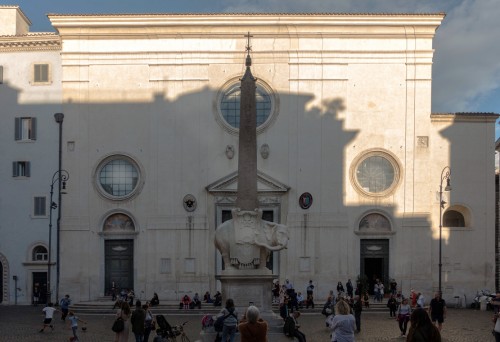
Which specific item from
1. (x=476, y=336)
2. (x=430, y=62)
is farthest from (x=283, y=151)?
(x=476, y=336)

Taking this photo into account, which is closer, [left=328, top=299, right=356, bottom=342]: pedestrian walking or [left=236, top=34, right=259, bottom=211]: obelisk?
[left=328, top=299, right=356, bottom=342]: pedestrian walking

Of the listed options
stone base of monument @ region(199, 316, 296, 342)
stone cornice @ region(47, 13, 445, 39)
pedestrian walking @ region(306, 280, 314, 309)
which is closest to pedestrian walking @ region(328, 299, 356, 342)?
stone base of monument @ region(199, 316, 296, 342)

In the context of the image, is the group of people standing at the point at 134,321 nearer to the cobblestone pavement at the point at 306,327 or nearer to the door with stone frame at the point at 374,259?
the cobblestone pavement at the point at 306,327

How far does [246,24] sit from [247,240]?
23.0m

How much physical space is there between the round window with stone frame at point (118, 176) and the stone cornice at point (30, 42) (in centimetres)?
668

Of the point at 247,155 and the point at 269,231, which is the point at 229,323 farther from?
the point at 247,155

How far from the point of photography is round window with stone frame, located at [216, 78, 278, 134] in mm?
45406

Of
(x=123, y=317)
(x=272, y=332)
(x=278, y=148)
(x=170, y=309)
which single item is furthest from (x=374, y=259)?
(x=123, y=317)

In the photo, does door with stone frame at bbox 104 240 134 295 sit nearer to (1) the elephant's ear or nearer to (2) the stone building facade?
(2) the stone building facade

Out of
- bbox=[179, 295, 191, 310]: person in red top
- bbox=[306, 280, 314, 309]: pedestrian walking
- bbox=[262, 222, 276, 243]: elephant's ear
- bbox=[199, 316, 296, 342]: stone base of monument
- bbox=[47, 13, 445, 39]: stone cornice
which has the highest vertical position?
bbox=[47, 13, 445, 39]: stone cornice

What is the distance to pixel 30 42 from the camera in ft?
151

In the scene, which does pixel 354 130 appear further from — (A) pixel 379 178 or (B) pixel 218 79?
(B) pixel 218 79

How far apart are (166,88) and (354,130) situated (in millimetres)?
9793

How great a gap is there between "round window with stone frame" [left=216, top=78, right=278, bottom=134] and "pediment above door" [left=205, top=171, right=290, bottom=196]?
7.88 feet
